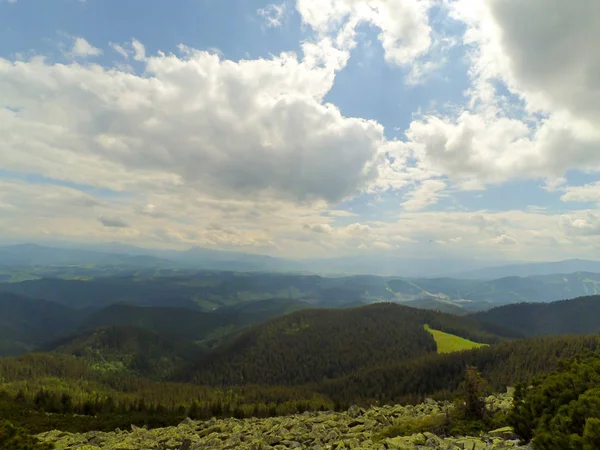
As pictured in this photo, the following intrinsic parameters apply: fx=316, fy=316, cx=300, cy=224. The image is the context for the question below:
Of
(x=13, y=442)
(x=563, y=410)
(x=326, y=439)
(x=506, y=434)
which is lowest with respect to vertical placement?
(x=326, y=439)

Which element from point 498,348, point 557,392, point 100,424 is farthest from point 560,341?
point 100,424

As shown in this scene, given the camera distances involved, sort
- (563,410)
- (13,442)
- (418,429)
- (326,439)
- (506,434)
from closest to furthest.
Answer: (563,410), (506,434), (13,442), (418,429), (326,439)

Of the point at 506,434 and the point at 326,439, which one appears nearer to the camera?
the point at 506,434

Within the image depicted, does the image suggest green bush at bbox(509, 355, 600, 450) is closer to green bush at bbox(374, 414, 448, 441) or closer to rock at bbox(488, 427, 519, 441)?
rock at bbox(488, 427, 519, 441)

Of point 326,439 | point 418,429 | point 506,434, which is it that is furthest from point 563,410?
point 326,439

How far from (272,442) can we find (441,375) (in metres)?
170

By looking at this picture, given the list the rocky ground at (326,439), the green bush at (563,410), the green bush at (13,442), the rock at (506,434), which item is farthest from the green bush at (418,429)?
the green bush at (13,442)

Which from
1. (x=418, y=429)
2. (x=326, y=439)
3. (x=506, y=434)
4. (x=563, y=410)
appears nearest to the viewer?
(x=563, y=410)

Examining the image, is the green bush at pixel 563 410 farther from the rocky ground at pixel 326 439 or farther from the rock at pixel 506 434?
the rocky ground at pixel 326 439

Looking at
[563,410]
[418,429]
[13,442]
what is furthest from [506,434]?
[13,442]

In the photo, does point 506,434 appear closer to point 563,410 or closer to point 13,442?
point 563,410

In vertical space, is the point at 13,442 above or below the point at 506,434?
below

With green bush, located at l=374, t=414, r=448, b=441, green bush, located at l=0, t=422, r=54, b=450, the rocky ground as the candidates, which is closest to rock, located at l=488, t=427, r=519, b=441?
the rocky ground

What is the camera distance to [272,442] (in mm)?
36750
